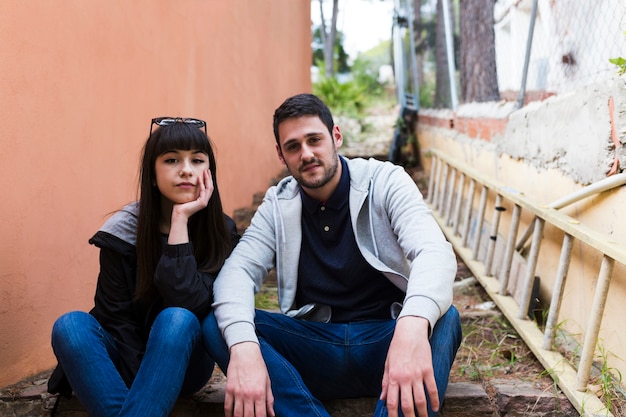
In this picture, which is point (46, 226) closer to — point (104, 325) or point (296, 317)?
point (104, 325)

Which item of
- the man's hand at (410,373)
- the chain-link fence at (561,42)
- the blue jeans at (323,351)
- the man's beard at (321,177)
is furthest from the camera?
the chain-link fence at (561,42)

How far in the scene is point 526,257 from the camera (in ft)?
9.49

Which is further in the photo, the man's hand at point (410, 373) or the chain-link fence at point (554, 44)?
the chain-link fence at point (554, 44)

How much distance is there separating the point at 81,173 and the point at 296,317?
111cm

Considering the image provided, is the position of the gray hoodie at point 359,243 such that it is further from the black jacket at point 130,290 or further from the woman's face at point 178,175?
the woman's face at point 178,175

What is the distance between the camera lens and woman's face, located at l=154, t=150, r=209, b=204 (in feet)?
6.35

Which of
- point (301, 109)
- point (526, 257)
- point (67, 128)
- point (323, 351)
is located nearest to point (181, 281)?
point (323, 351)

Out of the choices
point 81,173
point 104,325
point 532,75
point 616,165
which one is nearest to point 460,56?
point 532,75

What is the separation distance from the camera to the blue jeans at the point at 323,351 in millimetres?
1724

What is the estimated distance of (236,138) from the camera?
4742 mm

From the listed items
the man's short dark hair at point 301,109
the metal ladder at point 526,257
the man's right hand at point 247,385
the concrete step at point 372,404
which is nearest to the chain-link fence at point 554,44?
the metal ladder at point 526,257

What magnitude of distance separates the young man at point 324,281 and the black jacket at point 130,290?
0.10m

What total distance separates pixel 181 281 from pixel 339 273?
524 mm

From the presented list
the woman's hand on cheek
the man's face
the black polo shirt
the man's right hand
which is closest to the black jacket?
the woman's hand on cheek
